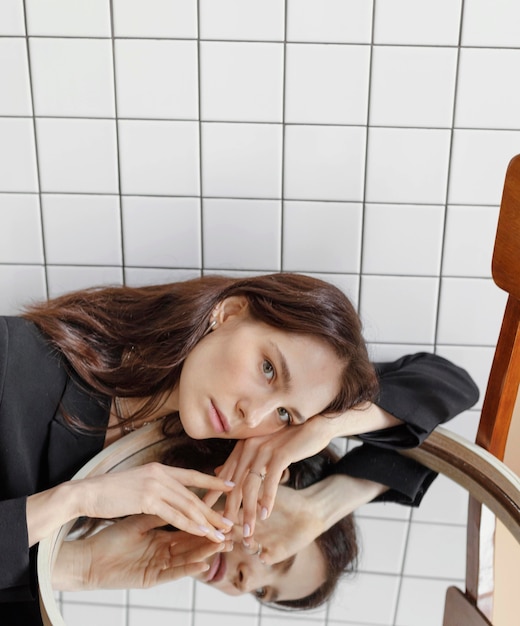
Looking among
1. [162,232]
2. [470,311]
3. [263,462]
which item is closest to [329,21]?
[162,232]

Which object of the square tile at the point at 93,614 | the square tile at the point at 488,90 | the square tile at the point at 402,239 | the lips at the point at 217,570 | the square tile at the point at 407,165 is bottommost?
the square tile at the point at 93,614

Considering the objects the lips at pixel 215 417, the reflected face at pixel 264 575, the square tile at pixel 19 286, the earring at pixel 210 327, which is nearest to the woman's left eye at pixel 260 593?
the reflected face at pixel 264 575

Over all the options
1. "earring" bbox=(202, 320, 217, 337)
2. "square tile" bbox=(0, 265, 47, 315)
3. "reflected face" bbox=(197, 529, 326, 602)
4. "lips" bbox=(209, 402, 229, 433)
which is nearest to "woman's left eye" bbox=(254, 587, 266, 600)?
"reflected face" bbox=(197, 529, 326, 602)

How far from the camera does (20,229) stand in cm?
131

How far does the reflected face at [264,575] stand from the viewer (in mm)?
860

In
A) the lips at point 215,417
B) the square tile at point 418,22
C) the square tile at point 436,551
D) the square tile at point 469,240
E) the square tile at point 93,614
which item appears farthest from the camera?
the square tile at point 469,240

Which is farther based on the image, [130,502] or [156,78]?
[156,78]

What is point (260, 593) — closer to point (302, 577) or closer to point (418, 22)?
point (302, 577)

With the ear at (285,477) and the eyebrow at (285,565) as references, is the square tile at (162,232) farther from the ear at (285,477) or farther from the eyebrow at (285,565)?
the eyebrow at (285,565)

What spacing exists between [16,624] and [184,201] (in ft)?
2.30

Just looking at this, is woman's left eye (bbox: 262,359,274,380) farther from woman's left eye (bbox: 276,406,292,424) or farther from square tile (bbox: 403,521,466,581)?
square tile (bbox: 403,521,466,581)

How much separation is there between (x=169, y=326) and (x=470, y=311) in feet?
1.86

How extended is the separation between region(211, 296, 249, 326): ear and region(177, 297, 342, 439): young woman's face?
1.6 inches

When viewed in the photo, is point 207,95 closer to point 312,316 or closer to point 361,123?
point 361,123
